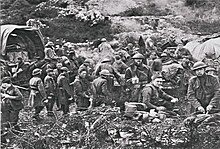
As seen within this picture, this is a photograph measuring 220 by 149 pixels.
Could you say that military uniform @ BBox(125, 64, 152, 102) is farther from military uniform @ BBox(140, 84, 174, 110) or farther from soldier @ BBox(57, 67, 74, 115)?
soldier @ BBox(57, 67, 74, 115)

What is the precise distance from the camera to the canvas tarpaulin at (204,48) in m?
16.0

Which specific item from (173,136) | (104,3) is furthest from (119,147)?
(104,3)

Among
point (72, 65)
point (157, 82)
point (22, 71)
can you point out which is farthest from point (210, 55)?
point (22, 71)

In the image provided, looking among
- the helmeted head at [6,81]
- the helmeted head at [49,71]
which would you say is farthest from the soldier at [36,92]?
the helmeted head at [6,81]

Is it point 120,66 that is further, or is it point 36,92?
point 120,66

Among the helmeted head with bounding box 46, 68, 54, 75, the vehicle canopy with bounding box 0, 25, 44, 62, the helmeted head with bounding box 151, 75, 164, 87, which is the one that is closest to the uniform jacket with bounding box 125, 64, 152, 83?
the helmeted head with bounding box 151, 75, 164, 87

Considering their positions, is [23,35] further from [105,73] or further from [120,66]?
[105,73]

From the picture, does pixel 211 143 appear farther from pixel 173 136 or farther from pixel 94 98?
pixel 94 98

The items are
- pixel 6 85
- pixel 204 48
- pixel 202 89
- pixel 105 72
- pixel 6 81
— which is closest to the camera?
pixel 6 85

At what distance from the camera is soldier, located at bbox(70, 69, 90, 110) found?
13.1 m

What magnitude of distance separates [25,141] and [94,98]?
9.54ft

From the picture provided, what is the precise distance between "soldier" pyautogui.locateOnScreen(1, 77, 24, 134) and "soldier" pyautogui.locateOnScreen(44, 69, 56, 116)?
4.60ft

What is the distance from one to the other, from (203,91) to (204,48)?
442cm

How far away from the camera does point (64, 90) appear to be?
516 inches
